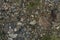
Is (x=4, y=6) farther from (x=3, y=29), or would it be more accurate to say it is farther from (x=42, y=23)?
(x=42, y=23)

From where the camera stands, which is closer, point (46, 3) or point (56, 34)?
point (56, 34)

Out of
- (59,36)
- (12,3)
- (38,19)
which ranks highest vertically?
(12,3)

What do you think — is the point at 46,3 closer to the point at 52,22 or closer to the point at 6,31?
the point at 52,22

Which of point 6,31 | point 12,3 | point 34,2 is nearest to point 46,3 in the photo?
point 34,2

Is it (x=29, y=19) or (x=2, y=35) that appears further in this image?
(x=29, y=19)

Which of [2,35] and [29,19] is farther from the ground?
[29,19]

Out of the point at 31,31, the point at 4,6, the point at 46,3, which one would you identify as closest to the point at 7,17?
the point at 4,6

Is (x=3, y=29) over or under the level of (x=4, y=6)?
under
